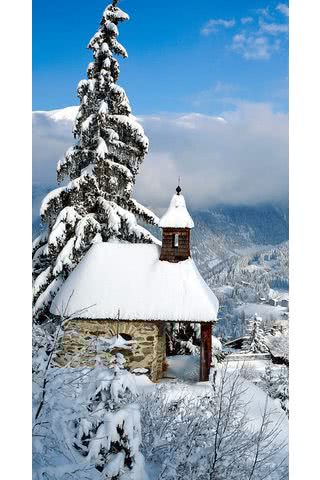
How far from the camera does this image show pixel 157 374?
4.16 m

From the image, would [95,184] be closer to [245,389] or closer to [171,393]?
[171,393]

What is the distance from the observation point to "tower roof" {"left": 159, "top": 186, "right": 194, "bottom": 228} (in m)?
3.92

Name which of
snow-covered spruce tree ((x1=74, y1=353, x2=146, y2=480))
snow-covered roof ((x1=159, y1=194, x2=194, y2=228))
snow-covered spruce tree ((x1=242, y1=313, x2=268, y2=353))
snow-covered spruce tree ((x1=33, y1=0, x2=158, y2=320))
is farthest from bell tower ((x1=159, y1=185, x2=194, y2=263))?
snow-covered spruce tree ((x1=74, y1=353, x2=146, y2=480))

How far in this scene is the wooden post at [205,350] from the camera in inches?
171

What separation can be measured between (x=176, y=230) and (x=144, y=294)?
1.94 ft

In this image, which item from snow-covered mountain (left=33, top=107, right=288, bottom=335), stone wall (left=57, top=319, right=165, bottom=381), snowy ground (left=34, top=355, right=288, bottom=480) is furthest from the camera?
stone wall (left=57, top=319, right=165, bottom=381)

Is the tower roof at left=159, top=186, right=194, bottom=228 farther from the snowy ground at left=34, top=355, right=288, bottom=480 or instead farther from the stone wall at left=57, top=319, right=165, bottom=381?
the snowy ground at left=34, top=355, right=288, bottom=480

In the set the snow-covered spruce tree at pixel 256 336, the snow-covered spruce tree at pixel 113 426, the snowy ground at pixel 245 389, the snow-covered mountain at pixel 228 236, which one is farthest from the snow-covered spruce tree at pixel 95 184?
the snow-covered spruce tree at pixel 113 426

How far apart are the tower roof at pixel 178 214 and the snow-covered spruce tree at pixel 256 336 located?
2.94 feet

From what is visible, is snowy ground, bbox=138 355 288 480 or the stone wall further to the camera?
the stone wall

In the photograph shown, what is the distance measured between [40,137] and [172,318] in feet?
5.89

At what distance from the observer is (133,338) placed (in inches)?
169

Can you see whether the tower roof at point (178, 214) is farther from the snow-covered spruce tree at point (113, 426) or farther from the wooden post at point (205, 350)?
the snow-covered spruce tree at point (113, 426)
